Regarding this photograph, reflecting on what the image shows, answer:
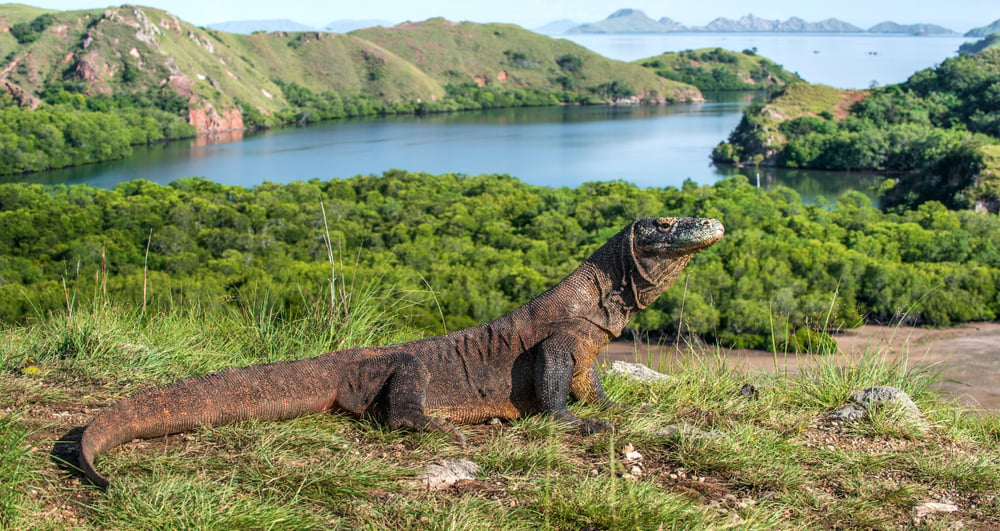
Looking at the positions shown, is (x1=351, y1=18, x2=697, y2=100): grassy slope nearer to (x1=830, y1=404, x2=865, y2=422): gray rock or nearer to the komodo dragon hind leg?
(x1=830, y1=404, x2=865, y2=422): gray rock

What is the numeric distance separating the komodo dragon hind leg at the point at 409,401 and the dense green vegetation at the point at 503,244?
1569cm

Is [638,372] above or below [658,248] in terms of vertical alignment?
below

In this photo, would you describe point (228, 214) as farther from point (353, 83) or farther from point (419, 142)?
point (353, 83)

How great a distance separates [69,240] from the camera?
36.5 metres

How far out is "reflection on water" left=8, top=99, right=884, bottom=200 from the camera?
6700 cm

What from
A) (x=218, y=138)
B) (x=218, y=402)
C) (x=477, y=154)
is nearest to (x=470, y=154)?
(x=477, y=154)

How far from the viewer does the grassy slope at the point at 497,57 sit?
15938cm

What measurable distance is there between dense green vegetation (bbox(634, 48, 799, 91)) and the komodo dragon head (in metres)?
171

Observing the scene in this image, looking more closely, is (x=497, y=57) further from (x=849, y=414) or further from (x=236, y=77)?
(x=849, y=414)

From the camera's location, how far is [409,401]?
167 inches

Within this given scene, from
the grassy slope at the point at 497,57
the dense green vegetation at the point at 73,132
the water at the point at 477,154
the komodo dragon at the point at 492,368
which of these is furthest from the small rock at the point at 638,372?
the grassy slope at the point at 497,57

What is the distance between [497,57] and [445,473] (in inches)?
6731

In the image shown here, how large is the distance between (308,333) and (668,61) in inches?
7338

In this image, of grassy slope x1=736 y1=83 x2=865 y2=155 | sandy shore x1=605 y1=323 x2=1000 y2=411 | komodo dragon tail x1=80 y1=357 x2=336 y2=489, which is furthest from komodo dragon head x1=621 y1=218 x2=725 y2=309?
grassy slope x1=736 y1=83 x2=865 y2=155
